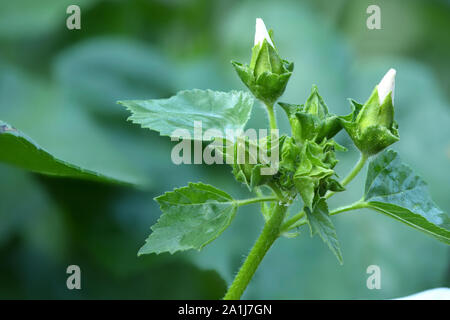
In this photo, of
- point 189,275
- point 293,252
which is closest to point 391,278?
point 293,252

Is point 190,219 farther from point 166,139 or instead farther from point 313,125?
point 166,139

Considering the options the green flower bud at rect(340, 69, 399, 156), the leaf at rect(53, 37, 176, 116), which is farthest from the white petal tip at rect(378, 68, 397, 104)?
the leaf at rect(53, 37, 176, 116)

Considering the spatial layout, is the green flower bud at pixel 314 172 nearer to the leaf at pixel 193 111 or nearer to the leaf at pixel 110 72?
the leaf at pixel 193 111

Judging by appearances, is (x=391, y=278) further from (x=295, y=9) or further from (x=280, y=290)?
(x=295, y=9)

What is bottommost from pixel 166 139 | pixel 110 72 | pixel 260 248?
pixel 260 248

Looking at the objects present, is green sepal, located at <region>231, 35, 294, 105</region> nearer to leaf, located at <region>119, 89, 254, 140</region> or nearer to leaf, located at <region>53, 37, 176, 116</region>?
leaf, located at <region>119, 89, 254, 140</region>

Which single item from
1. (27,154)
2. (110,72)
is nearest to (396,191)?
(27,154)
